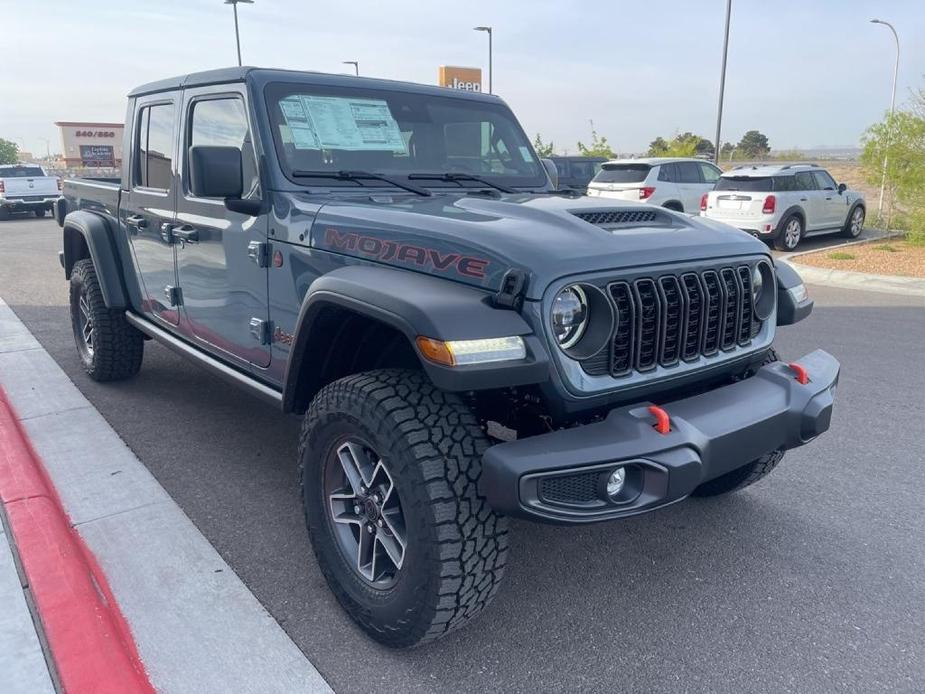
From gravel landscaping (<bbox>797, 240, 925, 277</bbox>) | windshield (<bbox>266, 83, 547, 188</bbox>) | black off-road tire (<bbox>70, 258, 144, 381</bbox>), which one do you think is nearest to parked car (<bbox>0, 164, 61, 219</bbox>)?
black off-road tire (<bbox>70, 258, 144, 381</bbox>)

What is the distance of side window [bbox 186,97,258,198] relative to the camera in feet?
10.8

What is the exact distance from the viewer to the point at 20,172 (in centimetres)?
2188

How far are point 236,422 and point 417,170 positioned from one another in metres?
2.07

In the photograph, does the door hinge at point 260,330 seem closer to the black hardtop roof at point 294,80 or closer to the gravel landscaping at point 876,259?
the black hardtop roof at point 294,80

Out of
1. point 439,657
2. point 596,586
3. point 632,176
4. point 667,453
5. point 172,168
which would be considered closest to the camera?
point 667,453

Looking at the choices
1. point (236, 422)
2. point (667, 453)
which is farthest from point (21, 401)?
point (667, 453)

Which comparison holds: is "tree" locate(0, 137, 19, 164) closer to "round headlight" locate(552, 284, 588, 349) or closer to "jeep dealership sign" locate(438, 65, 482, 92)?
"jeep dealership sign" locate(438, 65, 482, 92)

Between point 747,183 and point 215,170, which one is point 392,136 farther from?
point 747,183

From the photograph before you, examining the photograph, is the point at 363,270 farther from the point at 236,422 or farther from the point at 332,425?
the point at 236,422

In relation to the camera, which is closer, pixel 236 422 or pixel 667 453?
pixel 667 453

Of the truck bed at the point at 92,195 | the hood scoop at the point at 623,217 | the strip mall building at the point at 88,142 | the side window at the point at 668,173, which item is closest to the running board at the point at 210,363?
the truck bed at the point at 92,195

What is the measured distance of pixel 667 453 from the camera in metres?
2.19

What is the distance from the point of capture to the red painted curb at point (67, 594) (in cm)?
228

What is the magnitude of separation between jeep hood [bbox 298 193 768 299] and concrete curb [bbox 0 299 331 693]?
1345 mm
